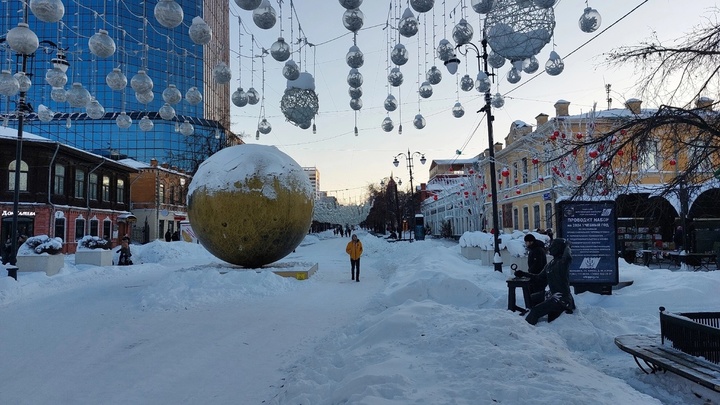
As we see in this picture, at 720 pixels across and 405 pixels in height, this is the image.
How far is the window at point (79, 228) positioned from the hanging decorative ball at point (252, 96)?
3121 cm

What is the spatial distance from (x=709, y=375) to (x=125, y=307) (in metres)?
10.5

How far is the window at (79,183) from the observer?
35.0 meters

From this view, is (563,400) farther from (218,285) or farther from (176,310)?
(218,285)

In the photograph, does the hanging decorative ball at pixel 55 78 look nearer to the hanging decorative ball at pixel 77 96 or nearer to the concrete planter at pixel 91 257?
the hanging decorative ball at pixel 77 96

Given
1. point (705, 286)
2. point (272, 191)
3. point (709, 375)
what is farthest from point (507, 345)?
point (272, 191)

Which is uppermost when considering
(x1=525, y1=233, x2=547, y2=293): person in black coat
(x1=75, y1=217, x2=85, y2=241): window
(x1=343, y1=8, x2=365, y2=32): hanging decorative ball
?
(x1=343, y1=8, x2=365, y2=32): hanging decorative ball

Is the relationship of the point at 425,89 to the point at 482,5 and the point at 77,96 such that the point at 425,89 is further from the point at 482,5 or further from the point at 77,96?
the point at 77,96

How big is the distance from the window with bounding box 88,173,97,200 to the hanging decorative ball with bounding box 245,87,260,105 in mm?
32804

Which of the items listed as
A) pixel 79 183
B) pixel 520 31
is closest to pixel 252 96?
pixel 520 31

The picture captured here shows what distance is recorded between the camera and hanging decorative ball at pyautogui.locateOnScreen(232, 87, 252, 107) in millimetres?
10070

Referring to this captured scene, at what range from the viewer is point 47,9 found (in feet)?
22.3

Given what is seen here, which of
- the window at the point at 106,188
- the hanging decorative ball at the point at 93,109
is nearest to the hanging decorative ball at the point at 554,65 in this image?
the hanging decorative ball at the point at 93,109

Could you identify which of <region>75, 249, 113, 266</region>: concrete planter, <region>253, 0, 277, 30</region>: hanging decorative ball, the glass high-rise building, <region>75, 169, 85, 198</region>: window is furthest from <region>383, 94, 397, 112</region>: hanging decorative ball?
<region>75, 169, 85, 198</region>: window

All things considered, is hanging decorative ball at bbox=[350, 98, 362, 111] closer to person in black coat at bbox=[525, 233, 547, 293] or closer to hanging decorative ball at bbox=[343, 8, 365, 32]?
hanging decorative ball at bbox=[343, 8, 365, 32]
